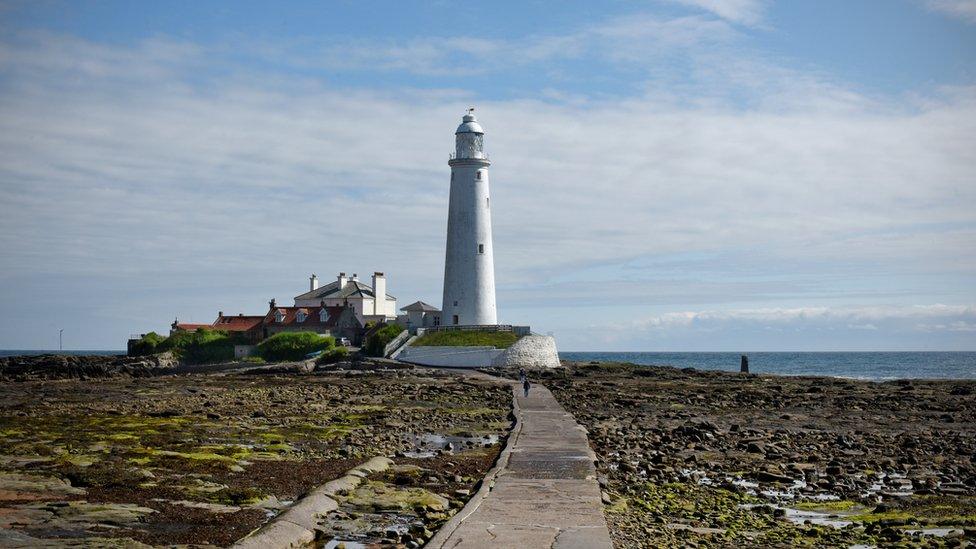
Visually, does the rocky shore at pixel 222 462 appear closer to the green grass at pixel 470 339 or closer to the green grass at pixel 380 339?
the green grass at pixel 470 339

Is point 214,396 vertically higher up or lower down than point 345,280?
lower down

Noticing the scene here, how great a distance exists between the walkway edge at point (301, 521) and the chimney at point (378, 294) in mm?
61917

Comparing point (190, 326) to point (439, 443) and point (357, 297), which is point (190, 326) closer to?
point (357, 297)

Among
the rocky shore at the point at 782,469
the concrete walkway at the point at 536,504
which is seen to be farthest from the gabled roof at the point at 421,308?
the concrete walkway at the point at 536,504

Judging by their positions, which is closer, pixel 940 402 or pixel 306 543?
pixel 306 543

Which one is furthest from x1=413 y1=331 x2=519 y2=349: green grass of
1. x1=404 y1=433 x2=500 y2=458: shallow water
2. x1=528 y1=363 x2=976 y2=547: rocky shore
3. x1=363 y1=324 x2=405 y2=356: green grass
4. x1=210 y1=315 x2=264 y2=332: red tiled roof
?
x1=404 y1=433 x2=500 y2=458: shallow water

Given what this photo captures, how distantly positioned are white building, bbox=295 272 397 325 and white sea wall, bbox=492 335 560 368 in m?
18.6

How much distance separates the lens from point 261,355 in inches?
2788

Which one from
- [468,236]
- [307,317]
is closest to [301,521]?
[468,236]

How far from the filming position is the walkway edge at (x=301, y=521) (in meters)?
11.5

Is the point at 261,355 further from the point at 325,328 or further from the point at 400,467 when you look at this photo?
the point at 400,467

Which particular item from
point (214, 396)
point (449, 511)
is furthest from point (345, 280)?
point (449, 511)

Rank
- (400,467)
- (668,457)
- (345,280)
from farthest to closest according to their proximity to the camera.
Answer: (345,280) → (668,457) → (400,467)

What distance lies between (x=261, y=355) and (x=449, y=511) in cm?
5924
